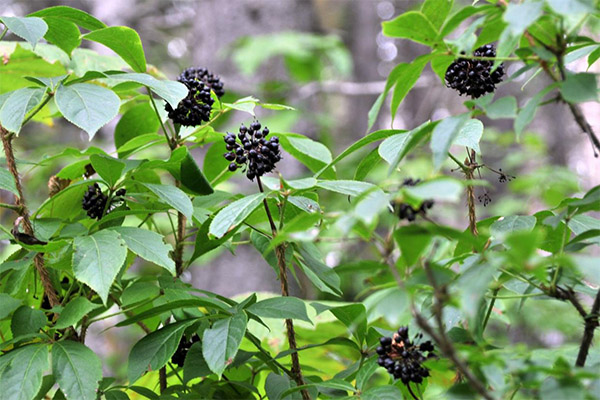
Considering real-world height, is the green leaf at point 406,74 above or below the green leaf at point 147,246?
above

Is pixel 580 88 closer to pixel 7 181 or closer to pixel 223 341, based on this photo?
pixel 223 341

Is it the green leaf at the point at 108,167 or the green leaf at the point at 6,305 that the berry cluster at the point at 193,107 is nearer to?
the green leaf at the point at 108,167

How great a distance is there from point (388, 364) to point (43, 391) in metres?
0.71

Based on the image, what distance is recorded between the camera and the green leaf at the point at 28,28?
1045 millimetres

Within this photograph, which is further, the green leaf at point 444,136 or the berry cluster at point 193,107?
the berry cluster at point 193,107

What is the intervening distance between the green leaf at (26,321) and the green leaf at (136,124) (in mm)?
468

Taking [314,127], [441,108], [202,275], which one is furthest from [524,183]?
[441,108]

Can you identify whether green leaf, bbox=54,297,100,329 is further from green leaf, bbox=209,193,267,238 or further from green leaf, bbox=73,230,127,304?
green leaf, bbox=209,193,267,238

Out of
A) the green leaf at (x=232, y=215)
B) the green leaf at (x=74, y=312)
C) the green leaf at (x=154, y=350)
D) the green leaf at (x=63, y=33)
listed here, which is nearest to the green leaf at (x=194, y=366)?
the green leaf at (x=154, y=350)

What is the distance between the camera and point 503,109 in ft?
2.56

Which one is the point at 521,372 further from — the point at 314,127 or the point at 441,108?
the point at 441,108

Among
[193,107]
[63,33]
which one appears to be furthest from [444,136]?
[63,33]

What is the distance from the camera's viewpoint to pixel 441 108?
13.1 m

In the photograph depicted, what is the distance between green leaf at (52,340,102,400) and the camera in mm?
1033
